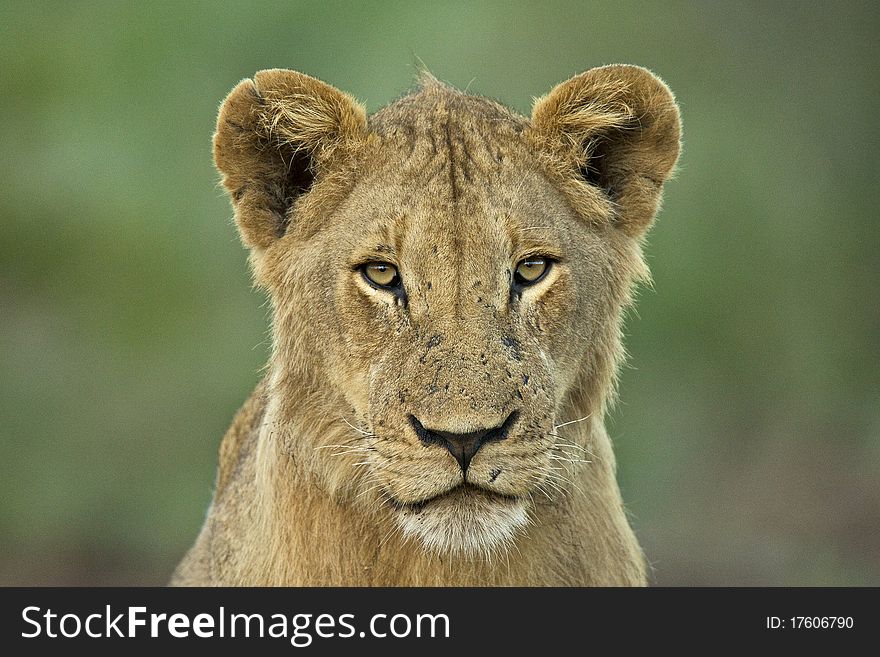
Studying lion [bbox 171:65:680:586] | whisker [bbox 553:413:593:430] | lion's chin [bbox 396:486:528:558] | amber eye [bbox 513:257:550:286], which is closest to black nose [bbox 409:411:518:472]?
lion [bbox 171:65:680:586]

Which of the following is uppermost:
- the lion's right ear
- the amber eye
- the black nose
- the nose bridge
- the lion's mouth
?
the lion's right ear

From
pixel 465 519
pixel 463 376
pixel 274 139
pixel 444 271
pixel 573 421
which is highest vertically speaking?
pixel 274 139

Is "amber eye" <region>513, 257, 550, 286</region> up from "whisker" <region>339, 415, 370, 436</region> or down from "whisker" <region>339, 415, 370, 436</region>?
up

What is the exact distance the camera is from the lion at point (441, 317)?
349cm

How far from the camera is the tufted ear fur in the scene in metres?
3.98

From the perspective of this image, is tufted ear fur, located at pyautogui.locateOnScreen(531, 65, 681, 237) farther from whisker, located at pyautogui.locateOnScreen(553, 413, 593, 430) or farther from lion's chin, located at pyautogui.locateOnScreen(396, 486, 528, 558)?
lion's chin, located at pyautogui.locateOnScreen(396, 486, 528, 558)

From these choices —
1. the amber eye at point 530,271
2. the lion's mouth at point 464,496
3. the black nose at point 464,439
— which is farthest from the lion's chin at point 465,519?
the amber eye at point 530,271

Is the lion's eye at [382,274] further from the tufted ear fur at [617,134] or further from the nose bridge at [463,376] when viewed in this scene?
the tufted ear fur at [617,134]

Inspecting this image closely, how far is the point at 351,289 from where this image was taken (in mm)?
3738

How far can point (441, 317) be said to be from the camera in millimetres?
3545

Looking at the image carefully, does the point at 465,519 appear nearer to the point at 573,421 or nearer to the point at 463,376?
the point at 463,376

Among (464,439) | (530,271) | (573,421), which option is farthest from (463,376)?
(573,421)

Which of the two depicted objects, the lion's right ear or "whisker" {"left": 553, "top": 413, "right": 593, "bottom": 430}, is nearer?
"whisker" {"left": 553, "top": 413, "right": 593, "bottom": 430}

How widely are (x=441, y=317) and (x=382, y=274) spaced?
0.78ft
